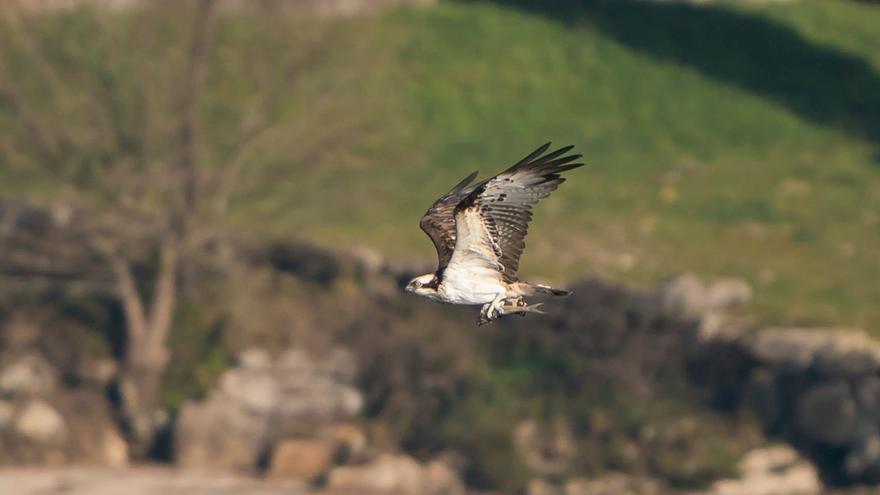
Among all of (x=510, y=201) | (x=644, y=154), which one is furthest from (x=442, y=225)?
(x=644, y=154)

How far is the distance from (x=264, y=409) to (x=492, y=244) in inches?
698

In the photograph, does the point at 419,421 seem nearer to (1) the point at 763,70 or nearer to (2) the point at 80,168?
(2) the point at 80,168

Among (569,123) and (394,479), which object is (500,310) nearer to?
(394,479)

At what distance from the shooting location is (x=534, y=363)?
31.4m

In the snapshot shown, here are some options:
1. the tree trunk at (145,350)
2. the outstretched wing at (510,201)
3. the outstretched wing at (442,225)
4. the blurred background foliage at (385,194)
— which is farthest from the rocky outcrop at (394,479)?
the outstretched wing at (510,201)

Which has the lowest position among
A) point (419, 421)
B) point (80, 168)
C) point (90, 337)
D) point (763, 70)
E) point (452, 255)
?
point (452, 255)

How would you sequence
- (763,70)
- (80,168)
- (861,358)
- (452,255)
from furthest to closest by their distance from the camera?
1. (763,70)
2. (80,168)
3. (861,358)
4. (452,255)

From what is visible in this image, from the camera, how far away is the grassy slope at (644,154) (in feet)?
109

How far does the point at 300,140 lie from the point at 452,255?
1772 cm

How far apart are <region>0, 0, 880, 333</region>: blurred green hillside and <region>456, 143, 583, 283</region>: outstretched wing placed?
54.6 ft

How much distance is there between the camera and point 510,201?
14516mm

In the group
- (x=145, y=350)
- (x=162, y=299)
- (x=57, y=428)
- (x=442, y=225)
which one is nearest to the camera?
(x=442, y=225)

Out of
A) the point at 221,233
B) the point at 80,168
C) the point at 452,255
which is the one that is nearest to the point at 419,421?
the point at 221,233

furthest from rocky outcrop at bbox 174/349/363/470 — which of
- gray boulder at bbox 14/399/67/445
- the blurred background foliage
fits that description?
gray boulder at bbox 14/399/67/445
